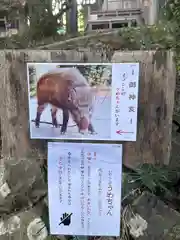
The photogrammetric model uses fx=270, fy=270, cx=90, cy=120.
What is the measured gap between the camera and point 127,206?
1462 mm

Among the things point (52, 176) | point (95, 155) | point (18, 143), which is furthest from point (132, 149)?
point (18, 143)

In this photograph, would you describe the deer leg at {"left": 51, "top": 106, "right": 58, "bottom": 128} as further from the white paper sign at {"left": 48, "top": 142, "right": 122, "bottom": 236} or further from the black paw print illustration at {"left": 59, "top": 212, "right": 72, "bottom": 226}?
the black paw print illustration at {"left": 59, "top": 212, "right": 72, "bottom": 226}

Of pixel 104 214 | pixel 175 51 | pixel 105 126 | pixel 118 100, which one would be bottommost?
pixel 104 214

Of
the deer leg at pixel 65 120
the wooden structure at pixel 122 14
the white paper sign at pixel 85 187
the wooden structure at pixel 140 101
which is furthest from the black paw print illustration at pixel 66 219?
the wooden structure at pixel 122 14

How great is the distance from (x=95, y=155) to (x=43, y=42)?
658 mm

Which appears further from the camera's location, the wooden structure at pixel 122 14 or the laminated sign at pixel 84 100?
the wooden structure at pixel 122 14

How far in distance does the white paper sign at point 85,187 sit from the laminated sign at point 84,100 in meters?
0.09

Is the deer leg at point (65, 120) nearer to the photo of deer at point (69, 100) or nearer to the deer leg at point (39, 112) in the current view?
the photo of deer at point (69, 100)

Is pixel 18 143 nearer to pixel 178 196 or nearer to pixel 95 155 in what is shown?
pixel 95 155

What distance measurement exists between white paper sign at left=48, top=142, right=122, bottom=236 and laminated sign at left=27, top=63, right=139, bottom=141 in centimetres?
9

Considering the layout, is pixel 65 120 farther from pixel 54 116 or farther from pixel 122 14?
pixel 122 14

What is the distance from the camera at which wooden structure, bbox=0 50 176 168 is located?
128 cm

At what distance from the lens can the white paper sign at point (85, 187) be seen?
54.6 inches

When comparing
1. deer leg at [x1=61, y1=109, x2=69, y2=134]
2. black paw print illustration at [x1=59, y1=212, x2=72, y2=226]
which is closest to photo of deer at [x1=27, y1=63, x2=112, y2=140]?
deer leg at [x1=61, y1=109, x2=69, y2=134]
